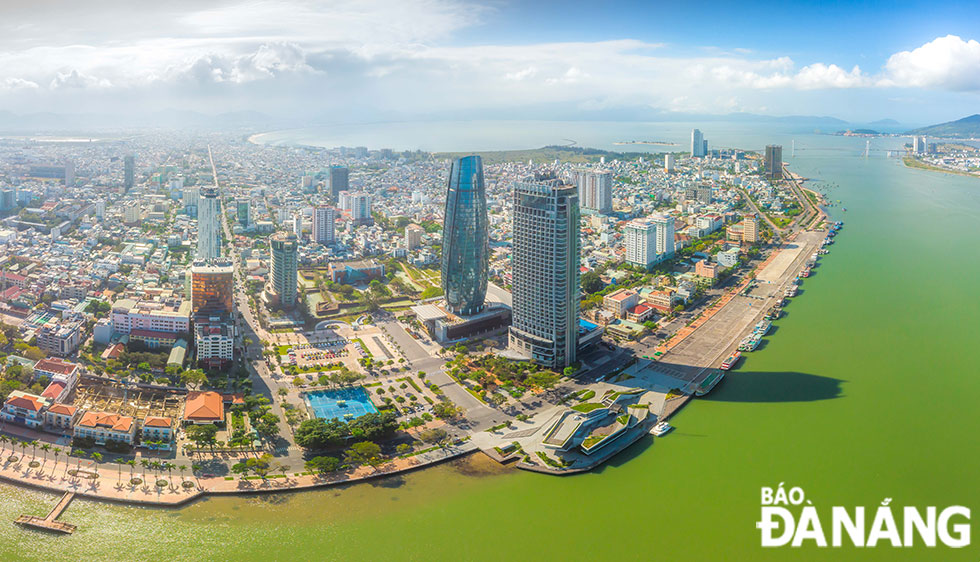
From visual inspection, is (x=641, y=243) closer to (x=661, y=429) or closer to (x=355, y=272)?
(x=355, y=272)

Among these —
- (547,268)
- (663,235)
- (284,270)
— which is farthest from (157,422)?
(663,235)

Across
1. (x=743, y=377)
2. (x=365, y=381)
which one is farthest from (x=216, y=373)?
(x=743, y=377)

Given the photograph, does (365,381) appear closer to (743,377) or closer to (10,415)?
(10,415)

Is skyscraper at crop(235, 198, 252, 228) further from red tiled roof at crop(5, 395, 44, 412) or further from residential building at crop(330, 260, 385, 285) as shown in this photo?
red tiled roof at crop(5, 395, 44, 412)

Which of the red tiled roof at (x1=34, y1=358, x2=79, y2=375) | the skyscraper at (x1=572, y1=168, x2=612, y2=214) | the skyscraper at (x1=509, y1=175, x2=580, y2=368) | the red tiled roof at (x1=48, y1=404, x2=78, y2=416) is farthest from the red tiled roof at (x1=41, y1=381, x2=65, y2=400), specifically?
the skyscraper at (x1=572, y1=168, x2=612, y2=214)

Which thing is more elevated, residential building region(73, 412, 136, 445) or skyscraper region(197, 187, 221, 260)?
skyscraper region(197, 187, 221, 260)

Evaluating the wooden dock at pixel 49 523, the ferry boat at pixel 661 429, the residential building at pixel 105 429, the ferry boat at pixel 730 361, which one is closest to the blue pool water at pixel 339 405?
the residential building at pixel 105 429
